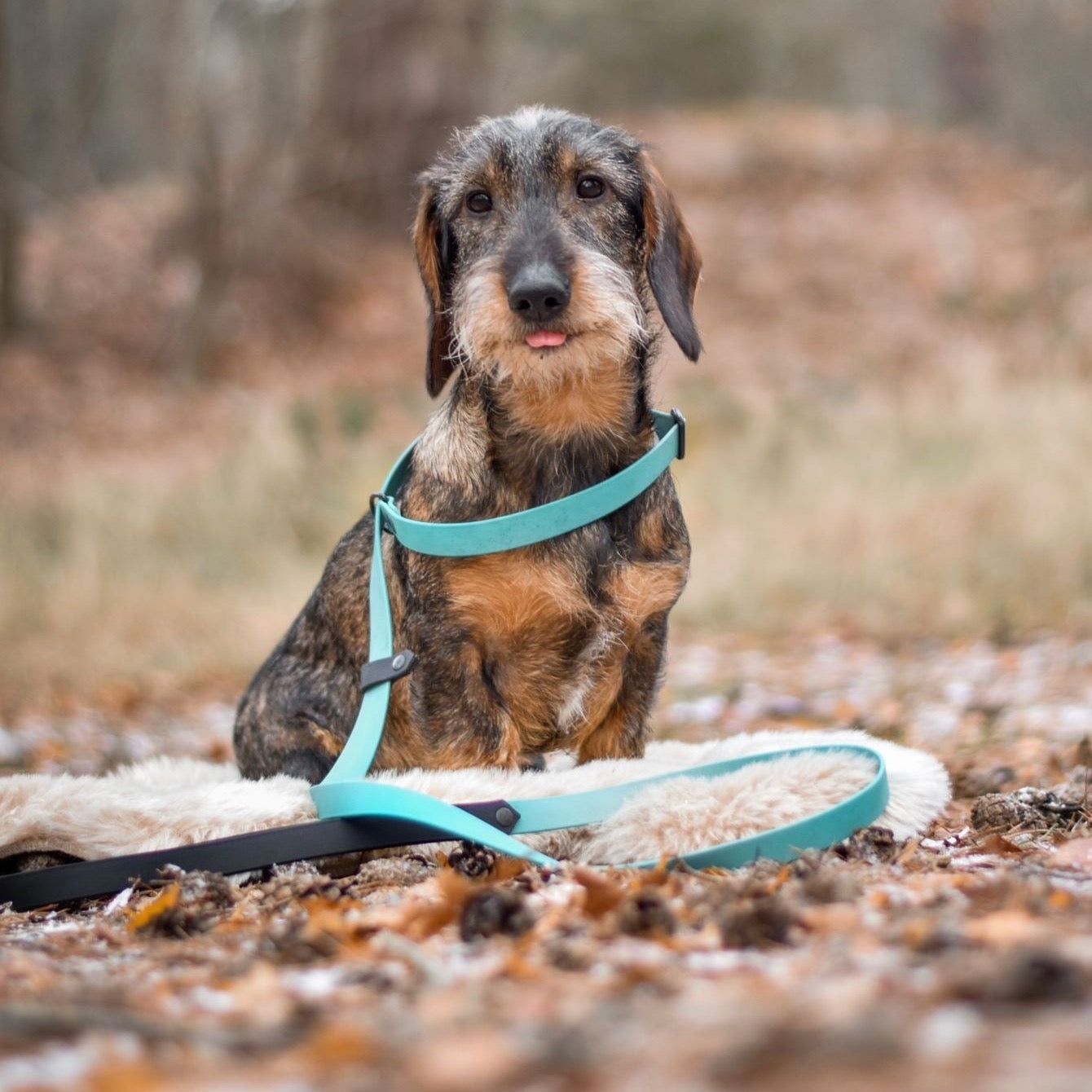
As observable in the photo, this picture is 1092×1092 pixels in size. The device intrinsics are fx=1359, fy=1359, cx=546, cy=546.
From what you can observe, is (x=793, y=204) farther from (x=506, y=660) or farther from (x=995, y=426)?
(x=506, y=660)

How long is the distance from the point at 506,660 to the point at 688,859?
0.86 metres

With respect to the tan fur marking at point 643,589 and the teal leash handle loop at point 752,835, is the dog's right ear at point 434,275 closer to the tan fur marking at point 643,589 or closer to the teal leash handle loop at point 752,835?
the tan fur marking at point 643,589

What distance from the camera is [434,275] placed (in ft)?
13.9

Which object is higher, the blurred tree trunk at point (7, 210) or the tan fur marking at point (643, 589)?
the blurred tree trunk at point (7, 210)

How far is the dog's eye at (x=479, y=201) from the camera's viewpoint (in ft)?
13.0

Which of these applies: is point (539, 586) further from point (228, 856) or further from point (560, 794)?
point (228, 856)

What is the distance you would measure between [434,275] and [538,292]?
761 mm

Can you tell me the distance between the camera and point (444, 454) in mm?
4031

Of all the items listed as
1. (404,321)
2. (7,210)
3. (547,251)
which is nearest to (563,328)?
(547,251)

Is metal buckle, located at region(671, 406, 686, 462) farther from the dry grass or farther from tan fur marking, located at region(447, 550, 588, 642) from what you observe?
the dry grass

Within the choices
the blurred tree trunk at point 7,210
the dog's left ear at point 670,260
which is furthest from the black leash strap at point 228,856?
the blurred tree trunk at point 7,210

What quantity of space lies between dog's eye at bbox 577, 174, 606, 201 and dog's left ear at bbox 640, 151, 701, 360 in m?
0.17

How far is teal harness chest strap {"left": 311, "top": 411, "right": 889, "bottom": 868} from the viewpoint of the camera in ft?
10.8

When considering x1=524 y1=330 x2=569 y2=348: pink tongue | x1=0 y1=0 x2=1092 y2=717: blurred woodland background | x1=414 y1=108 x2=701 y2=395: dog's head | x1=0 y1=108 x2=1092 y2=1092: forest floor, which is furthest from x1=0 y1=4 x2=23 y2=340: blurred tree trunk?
x1=524 y1=330 x2=569 y2=348: pink tongue
